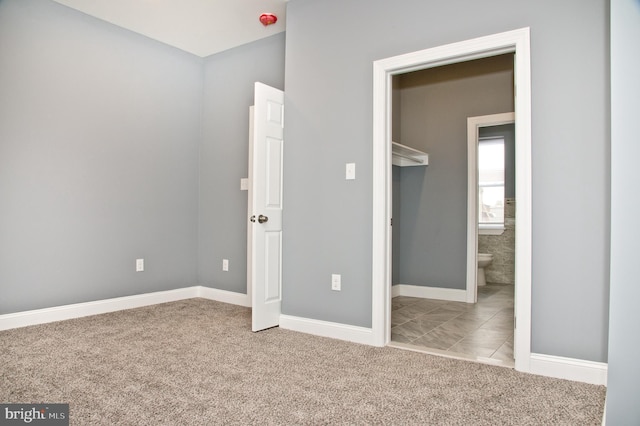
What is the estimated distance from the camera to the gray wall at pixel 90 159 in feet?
10.6

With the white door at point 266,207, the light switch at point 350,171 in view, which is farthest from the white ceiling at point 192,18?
the light switch at point 350,171

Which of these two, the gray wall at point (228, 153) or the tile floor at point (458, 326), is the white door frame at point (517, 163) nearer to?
the tile floor at point (458, 326)

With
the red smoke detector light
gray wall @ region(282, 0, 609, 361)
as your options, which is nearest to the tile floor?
gray wall @ region(282, 0, 609, 361)

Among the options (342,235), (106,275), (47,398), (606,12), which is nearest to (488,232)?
(342,235)

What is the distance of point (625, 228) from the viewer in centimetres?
116

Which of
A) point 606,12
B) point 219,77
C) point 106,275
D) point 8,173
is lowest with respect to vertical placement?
point 106,275

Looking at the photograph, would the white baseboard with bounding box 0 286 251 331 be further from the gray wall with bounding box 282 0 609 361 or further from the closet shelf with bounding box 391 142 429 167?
the closet shelf with bounding box 391 142 429 167

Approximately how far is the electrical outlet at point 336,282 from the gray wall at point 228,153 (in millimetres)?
1402

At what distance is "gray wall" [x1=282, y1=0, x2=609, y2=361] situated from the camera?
2248 millimetres

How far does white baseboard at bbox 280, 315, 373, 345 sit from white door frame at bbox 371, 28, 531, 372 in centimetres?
9

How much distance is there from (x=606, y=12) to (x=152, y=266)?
4.19m

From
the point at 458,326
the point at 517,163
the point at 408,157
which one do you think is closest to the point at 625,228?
the point at 517,163

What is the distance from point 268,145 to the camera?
3.32 metres

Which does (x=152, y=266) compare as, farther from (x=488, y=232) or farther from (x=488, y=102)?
(x=488, y=232)
